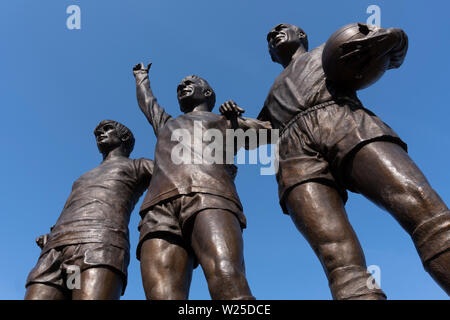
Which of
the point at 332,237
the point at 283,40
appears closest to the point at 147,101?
the point at 283,40

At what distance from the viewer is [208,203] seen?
5.11 meters

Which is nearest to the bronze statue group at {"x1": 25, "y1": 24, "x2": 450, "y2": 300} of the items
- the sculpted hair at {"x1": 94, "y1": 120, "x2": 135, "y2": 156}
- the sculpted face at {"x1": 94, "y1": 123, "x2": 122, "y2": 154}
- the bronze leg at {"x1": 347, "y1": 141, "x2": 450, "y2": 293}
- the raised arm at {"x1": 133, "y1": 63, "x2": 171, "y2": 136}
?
the bronze leg at {"x1": 347, "y1": 141, "x2": 450, "y2": 293}

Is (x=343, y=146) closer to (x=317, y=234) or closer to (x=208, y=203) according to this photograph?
(x=317, y=234)

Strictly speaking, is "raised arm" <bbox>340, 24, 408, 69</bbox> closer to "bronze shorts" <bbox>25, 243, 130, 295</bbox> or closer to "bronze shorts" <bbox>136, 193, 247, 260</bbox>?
"bronze shorts" <bbox>136, 193, 247, 260</bbox>

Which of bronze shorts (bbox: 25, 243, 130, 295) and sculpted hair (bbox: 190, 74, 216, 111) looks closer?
bronze shorts (bbox: 25, 243, 130, 295)

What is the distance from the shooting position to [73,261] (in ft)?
21.3

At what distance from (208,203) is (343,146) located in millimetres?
1476

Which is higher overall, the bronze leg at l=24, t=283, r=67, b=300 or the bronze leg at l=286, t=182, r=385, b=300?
the bronze leg at l=24, t=283, r=67, b=300

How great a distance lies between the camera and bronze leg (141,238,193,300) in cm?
500

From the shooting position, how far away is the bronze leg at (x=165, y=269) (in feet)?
16.4

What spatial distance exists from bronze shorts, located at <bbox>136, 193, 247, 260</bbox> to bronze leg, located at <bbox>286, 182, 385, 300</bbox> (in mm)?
660

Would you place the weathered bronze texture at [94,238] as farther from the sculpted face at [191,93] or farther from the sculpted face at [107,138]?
the sculpted face at [191,93]

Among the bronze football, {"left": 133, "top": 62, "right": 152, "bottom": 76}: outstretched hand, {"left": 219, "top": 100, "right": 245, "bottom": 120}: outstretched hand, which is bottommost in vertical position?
the bronze football
